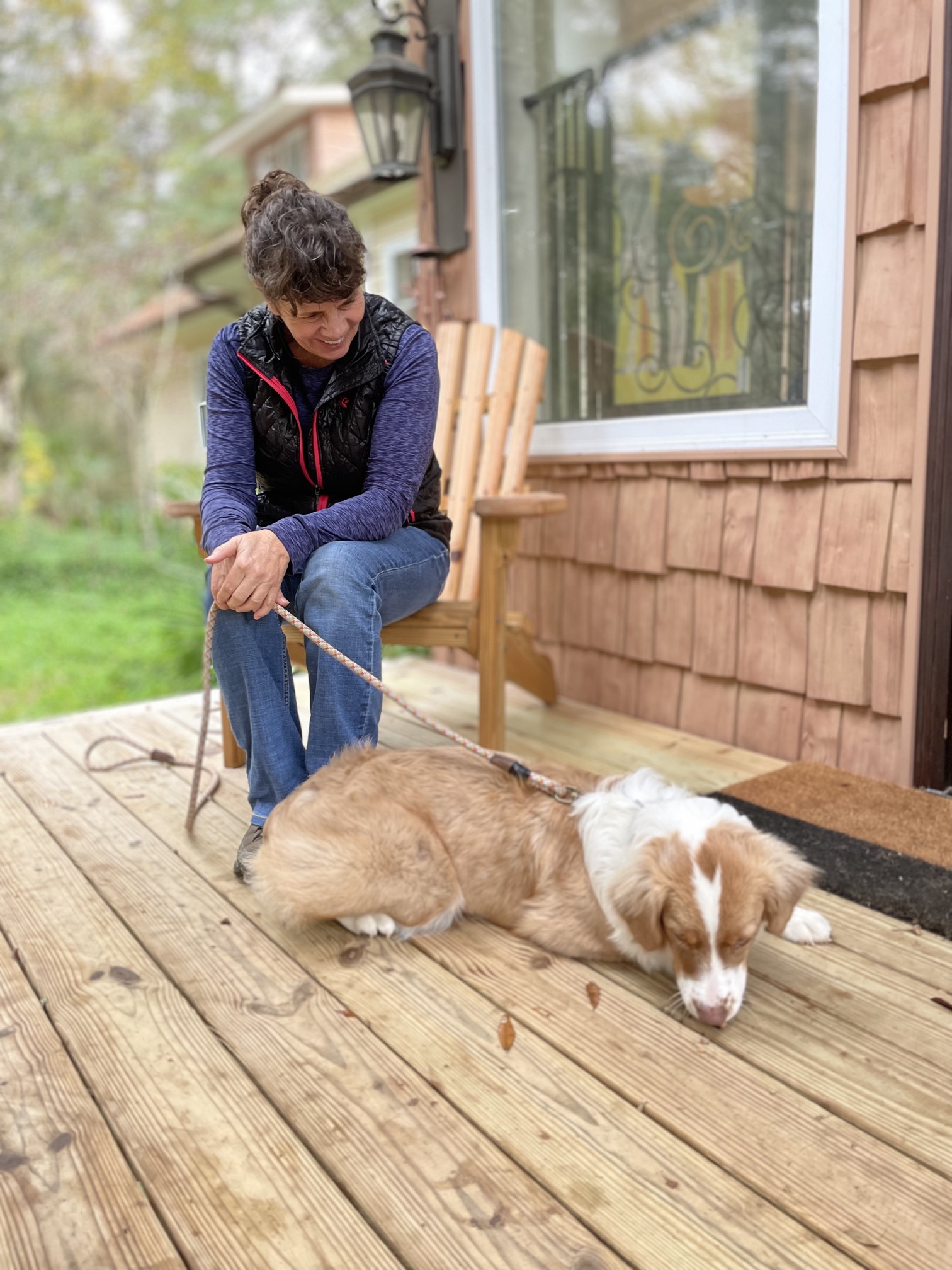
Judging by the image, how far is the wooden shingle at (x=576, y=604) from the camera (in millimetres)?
3531

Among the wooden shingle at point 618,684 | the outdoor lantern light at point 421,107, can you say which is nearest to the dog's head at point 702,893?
the wooden shingle at point 618,684

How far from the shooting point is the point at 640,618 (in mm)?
3326

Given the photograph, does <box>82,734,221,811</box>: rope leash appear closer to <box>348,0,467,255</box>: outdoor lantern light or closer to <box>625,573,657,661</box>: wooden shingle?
<box>625,573,657,661</box>: wooden shingle

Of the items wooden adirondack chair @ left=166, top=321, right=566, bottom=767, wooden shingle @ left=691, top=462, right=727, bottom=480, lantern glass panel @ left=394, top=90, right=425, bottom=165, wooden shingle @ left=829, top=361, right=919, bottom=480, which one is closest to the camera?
wooden shingle @ left=829, top=361, right=919, bottom=480

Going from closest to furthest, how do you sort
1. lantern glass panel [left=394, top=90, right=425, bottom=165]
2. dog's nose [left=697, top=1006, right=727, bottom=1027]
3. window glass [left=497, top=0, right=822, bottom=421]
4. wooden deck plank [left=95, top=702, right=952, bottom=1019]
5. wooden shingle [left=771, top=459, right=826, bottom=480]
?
dog's nose [left=697, top=1006, right=727, bottom=1027]
wooden deck plank [left=95, top=702, right=952, bottom=1019]
wooden shingle [left=771, top=459, right=826, bottom=480]
window glass [left=497, top=0, right=822, bottom=421]
lantern glass panel [left=394, top=90, right=425, bottom=165]

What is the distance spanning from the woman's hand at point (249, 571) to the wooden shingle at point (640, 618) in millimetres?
1623

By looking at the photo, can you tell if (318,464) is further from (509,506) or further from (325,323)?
(509,506)

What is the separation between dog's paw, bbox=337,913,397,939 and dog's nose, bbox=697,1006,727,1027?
0.62 meters

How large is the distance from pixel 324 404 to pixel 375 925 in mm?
1128

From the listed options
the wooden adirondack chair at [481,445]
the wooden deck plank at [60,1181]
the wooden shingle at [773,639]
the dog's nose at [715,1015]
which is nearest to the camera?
the wooden deck plank at [60,1181]

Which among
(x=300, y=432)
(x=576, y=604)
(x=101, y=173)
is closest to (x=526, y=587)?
(x=576, y=604)

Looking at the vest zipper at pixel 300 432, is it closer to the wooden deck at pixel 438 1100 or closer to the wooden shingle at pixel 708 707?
the wooden deck at pixel 438 1100

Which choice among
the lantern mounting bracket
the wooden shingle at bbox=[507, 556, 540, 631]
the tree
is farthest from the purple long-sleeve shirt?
the tree

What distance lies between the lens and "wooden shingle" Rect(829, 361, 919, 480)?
7.98 feet
